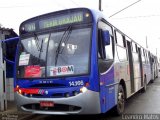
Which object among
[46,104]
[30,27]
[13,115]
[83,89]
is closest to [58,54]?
[83,89]

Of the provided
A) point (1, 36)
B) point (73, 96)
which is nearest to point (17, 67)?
point (73, 96)

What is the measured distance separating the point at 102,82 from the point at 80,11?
5.91 feet

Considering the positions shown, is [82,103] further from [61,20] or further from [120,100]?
[120,100]

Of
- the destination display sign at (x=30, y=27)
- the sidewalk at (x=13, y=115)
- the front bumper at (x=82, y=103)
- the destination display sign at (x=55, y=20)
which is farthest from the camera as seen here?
the sidewalk at (x=13, y=115)

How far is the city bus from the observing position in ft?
21.7

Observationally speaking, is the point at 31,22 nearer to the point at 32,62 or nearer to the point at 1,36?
the point at 32,62

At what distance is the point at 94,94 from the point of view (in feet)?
21.4

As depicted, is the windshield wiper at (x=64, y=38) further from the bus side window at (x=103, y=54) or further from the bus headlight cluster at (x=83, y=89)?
the bus headlight cluster at (x=83, y=89)

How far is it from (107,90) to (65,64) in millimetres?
1290

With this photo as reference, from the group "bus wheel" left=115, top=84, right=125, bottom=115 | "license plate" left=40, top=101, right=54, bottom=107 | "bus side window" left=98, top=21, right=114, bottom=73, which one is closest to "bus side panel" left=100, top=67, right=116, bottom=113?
"bus side window" left=98, top=21, right=114, bottom=73

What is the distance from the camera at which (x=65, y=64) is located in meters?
6.80

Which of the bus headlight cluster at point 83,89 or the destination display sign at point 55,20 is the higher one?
the destination display sign at point 55,20

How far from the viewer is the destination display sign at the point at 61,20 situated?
23.4 ft

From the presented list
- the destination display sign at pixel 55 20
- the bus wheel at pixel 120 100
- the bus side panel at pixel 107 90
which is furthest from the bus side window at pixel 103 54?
the bus wheel at pixel 120 100
